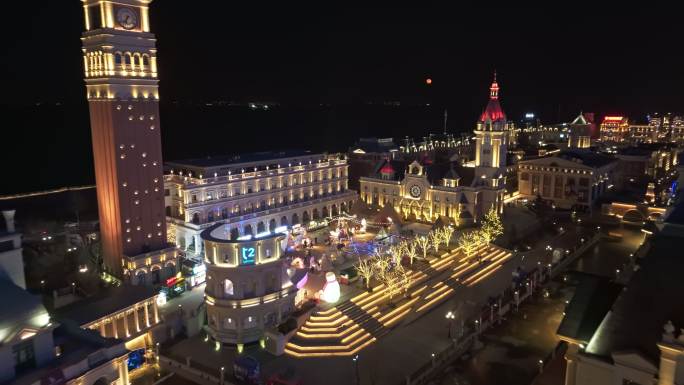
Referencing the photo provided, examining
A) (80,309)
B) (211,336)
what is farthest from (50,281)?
(211,336)

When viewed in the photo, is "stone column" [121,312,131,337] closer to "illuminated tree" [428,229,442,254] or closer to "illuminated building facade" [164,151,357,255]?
"illuminated building facade" [164,151,357,255]

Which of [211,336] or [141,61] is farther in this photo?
[141,61]

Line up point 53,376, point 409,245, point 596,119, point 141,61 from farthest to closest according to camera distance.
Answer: point 596,119
point 409,245
point 141,61
point 53,376

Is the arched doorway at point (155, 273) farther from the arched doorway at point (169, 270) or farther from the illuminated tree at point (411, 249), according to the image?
the illuminated tree at point (411, 249)

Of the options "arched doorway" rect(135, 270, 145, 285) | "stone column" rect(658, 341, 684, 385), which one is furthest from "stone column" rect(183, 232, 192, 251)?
"stone column" rect(658, 341, 684, 385)

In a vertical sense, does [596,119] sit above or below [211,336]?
above

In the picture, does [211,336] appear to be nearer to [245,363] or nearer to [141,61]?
[245,363]
